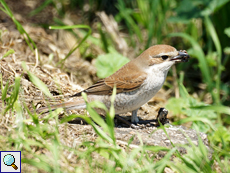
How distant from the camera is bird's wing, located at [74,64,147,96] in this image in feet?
13.5

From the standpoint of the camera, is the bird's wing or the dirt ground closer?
the dirt ground

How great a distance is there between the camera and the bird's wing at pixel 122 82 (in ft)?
13.5

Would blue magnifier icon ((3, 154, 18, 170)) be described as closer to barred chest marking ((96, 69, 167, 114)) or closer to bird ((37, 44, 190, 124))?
bird ((37, 44, 190, 124))

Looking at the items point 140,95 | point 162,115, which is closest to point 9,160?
point 140,95

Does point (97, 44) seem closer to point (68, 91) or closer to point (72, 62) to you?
point (72, 62)

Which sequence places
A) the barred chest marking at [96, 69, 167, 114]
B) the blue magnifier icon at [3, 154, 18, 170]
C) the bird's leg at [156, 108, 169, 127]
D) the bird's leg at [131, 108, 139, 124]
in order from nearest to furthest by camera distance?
the blue magnifier icon at [3, 154, 18, 170], the barred chest marking at [96, 69, 167, 114], the bird's leg at [156, 108, 169, 127], the bird's leg at [131, 108, 139, 124]

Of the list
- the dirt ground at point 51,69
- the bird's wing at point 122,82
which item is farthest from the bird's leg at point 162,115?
the bird's wing at point 122,82

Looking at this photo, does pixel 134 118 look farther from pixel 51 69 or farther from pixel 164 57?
pixel 51 69

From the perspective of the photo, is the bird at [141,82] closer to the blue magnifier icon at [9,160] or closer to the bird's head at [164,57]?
the bird's head at [164,57]

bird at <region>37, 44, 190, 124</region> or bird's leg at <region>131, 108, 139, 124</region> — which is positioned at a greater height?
bird at <region>37, 44, 190, 124</region>

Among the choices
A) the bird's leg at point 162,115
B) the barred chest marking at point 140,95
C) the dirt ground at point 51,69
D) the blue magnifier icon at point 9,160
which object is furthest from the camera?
the bird's leg at point 162,115

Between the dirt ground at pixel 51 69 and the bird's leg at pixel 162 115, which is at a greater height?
the dirt ground at pixel 51 69

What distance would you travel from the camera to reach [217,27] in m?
6.71

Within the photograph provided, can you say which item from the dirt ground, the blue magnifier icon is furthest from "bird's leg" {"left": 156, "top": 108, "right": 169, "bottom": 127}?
the blue magnifier icon
